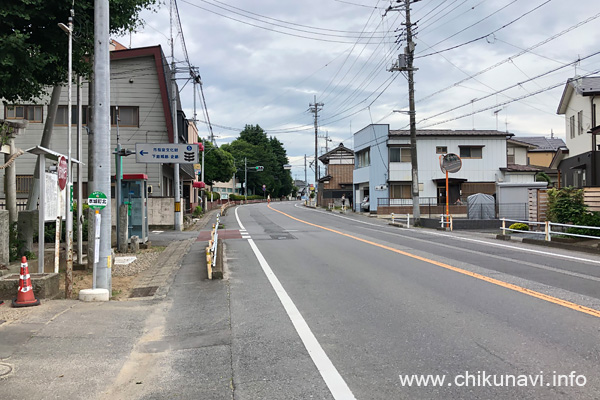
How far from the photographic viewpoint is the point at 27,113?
83.1ft

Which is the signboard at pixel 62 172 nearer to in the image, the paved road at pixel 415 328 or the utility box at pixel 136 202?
the paved road at pixel 415 328

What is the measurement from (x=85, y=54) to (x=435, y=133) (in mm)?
33617

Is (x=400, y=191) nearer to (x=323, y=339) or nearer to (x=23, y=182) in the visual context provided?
(x=23, y=182)

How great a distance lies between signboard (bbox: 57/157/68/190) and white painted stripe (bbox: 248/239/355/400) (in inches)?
174

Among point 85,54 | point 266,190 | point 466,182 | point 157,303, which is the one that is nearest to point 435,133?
point 466,182

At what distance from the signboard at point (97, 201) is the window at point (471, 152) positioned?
124ft

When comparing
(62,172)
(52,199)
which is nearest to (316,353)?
(62,172)

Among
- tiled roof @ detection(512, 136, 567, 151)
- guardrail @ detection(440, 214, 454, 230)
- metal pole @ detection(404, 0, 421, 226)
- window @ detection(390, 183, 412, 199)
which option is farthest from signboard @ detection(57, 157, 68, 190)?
tiled roof @ detection(512, 136, 567, 151)

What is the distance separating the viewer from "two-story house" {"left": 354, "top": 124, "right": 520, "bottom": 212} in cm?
4134

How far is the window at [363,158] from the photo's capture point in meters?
45.6

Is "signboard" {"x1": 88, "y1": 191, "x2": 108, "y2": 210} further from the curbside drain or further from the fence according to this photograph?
the fence

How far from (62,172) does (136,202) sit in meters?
9.29

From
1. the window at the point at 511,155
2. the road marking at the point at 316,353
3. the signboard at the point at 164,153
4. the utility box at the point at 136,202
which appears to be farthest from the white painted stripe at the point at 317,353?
the window at the point at 511,155

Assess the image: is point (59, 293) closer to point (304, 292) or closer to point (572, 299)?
point (304, 292)
